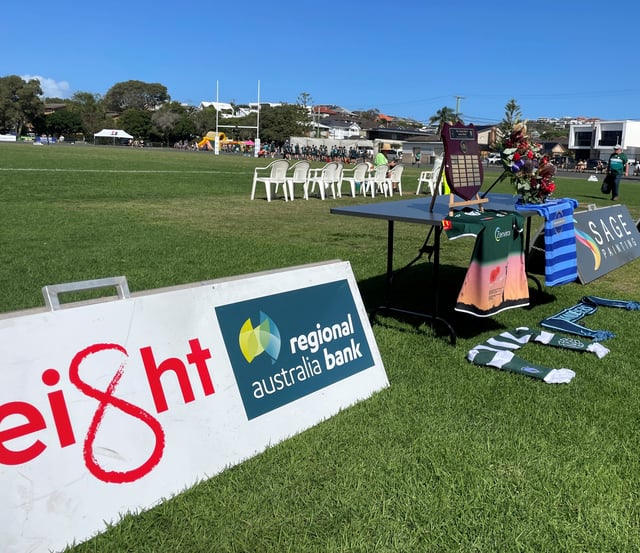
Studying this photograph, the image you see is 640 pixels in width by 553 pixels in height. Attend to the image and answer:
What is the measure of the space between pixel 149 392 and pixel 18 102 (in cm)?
13715

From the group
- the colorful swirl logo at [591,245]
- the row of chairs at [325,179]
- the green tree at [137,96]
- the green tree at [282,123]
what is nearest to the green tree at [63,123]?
the green tree at [282,123]

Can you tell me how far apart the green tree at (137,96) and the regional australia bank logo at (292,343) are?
194058 mm

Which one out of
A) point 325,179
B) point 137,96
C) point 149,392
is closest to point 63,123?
point 137,96

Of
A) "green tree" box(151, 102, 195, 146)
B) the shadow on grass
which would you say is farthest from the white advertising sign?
"green tree" box(151, 102, 195, 146)

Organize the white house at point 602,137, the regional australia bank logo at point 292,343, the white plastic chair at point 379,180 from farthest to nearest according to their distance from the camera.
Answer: the white house at point 602,137 → the white plastic chair at point 379,180 → the regional australia bank logo at point 292,343

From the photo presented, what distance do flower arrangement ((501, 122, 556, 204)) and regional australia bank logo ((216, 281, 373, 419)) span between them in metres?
2.77

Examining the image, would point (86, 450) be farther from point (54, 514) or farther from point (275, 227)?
point (275, 227)

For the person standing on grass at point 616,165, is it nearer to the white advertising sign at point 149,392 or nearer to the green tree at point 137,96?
the white advertising sign at point 149,392

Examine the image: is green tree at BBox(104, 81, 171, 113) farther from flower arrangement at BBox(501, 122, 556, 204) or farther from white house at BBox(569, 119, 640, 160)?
flower arrangement at BBox(501, 122, 556, 204)

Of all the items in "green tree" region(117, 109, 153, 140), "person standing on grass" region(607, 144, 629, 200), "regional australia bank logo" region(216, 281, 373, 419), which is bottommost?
"regional australia bank logo" region(216, 281, 373, 419)

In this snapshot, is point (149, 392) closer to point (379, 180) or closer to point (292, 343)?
point (292, 343)

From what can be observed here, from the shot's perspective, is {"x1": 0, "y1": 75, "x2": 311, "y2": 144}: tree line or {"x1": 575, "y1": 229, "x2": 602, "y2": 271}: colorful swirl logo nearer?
{"x1": 575, "y1": 229, "x2": 602, "y2": 271}: colorful swirl logo

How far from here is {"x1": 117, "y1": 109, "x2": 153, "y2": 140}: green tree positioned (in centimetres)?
12975

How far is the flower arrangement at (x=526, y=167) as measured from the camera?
566cm
